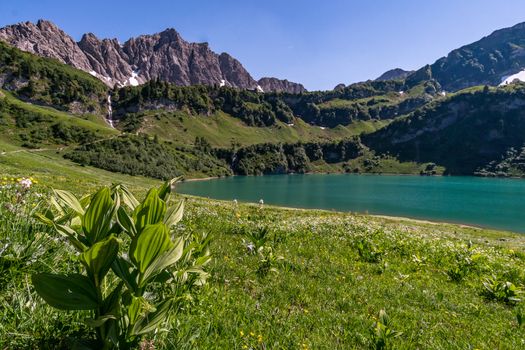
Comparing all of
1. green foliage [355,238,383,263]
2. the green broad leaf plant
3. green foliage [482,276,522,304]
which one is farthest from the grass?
the green broad leaf plant

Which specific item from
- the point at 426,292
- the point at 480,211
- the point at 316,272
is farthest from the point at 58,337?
the point at 480,211

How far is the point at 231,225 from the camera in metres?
15.4

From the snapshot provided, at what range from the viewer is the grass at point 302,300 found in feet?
13.4

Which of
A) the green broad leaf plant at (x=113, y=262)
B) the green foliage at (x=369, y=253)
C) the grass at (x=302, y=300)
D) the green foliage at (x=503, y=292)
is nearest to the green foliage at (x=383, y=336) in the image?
the grass at (x=302, y=300)

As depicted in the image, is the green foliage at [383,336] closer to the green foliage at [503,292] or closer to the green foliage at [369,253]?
the green foliage at [503,292]

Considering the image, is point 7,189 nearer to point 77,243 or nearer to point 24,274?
point 24,274

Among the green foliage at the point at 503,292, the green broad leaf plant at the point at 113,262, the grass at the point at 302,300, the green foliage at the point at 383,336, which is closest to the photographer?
the green broad leaf plant at the point at 113,262

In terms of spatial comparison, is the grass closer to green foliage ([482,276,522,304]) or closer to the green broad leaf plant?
green foliage ([482,276,522,304])

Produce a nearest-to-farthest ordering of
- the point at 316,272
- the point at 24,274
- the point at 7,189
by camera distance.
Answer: the point at 24,274 → the point at 7,189 → the point at 316,272

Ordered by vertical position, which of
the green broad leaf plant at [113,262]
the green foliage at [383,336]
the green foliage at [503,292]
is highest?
the green broad leaf plant at [113,262]

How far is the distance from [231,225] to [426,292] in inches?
329

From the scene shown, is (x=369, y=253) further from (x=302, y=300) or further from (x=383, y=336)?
(x=383, y=336)

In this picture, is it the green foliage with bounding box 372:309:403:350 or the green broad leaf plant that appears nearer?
the green broad leaf plant

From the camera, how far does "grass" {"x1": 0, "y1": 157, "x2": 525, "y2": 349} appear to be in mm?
4082
